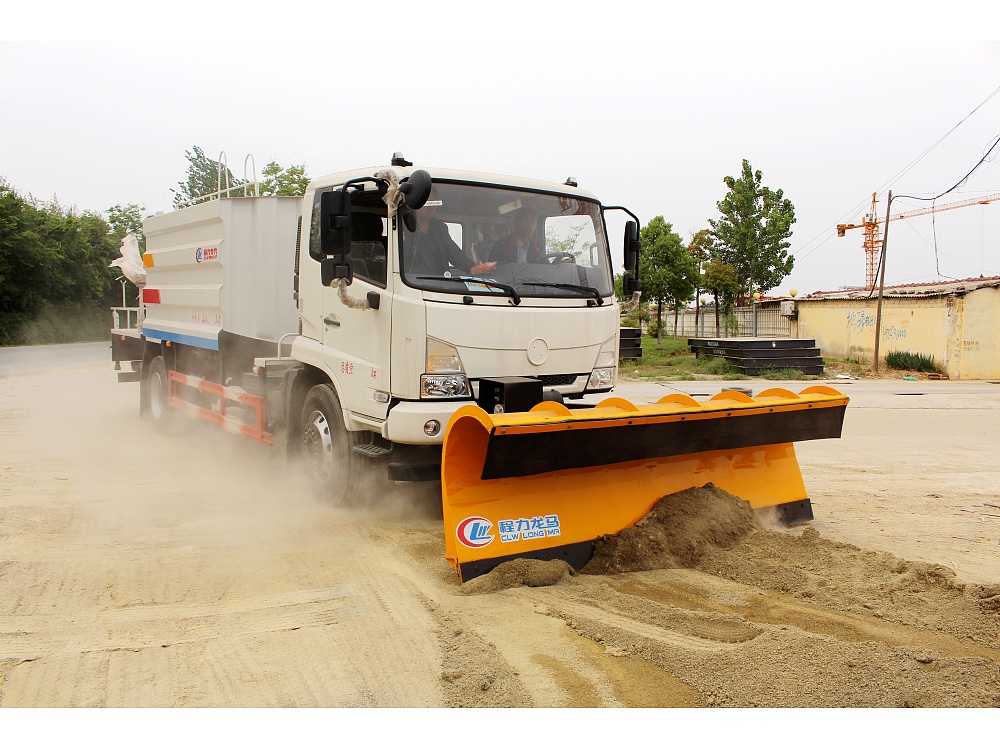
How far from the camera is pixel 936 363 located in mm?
23203

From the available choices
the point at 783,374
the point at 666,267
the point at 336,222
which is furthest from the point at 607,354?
the point at 666,267

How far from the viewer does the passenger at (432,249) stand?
198 inches

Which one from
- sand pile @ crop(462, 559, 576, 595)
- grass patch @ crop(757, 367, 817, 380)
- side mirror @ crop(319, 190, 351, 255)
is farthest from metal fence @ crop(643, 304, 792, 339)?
sand pile @ crop(462, 559, 576, 595)

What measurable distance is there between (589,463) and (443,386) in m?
1.11

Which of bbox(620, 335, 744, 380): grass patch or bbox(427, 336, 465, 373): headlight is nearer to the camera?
bbox(427, 336, 465, 373): headlight

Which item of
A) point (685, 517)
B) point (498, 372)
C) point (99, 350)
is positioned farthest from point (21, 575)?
point (99, 350)

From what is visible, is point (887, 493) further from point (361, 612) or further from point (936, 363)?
point (936, 363)

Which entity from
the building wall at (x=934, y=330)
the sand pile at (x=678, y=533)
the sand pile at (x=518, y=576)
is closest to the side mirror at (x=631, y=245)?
the sand pile at (x=678, y=533)

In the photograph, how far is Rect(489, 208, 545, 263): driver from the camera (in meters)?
5.36

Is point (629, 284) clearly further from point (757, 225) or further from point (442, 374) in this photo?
point (757, 225)

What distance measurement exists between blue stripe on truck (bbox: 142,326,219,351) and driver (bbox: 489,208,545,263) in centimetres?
398

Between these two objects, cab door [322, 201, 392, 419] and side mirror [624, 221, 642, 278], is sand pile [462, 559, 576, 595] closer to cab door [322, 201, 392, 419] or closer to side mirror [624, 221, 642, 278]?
cab door [322, 201, 392, 419]

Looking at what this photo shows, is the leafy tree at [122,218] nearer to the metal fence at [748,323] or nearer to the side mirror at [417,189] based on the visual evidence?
the metal fence at [748,323]

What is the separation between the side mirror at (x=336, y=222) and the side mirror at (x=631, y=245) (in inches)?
91.0
